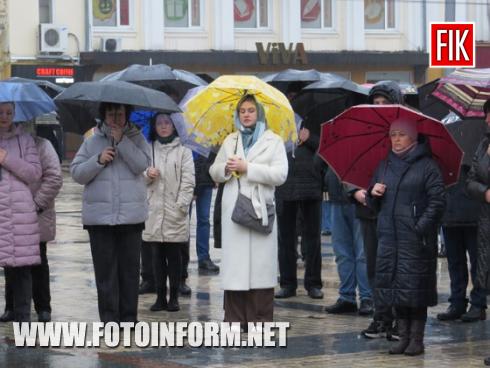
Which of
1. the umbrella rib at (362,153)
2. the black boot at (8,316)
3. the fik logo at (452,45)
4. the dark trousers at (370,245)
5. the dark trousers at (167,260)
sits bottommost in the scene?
the black boot at (8,316)

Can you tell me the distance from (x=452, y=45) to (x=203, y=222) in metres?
26.2

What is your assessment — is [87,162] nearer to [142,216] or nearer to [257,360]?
[142,216]

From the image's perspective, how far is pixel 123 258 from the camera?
11500mm

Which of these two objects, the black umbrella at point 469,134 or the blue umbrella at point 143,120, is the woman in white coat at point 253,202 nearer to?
the black umbrella at point 469,134

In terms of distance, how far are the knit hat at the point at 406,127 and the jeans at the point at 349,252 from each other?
6.41ft

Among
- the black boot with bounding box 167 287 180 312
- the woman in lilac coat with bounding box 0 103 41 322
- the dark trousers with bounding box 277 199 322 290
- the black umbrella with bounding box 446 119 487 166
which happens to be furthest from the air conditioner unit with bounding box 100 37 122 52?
the black umbrella with bounding box 446 119 487 166

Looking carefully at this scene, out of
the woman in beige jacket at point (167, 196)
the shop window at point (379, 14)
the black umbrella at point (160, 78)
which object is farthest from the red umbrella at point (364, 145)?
the shop window at point (379, 14)

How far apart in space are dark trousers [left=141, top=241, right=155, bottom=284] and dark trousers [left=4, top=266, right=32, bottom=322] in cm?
260

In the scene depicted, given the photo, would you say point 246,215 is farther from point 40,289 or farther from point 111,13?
point 111,13

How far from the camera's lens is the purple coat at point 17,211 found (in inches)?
443

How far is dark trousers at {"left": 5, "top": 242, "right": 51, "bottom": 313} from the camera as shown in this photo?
11.9m

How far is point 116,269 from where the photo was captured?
11477mm

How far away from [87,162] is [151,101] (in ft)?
2.42

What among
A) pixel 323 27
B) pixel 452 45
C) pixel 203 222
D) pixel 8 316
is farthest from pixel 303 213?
pixel 323 27
